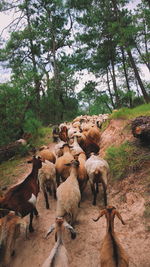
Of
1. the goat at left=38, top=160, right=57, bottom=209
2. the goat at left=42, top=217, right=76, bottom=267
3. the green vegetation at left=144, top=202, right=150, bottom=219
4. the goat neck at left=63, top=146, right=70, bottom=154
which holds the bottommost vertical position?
the green vegetation at left=144, top=202, right=150, bottom=219

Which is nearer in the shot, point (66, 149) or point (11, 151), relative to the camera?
point (66, 149)

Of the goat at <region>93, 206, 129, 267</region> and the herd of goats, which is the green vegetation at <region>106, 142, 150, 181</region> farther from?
the goat at <region>93, 206, 129, 267</region>

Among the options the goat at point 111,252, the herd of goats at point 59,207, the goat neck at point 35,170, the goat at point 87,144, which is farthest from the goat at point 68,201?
the goat at point 87,144

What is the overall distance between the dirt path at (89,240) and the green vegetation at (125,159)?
78cm

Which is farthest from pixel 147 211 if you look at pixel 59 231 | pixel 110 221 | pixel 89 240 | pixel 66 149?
pixel 66 149

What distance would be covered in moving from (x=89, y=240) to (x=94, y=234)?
194 millimetres

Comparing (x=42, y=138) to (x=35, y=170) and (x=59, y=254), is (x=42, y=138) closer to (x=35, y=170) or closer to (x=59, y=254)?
(x=35, y=170)

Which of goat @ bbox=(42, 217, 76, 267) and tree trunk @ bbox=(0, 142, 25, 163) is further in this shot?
tree trunk @ bbox=(0, 142, 25, 163)

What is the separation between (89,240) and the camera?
4355 millimetres

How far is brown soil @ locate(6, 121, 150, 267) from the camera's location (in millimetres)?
3904

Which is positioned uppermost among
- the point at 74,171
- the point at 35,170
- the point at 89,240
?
the point at 35,170

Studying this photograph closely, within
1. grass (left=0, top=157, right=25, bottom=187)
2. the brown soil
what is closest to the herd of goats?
the brown soil

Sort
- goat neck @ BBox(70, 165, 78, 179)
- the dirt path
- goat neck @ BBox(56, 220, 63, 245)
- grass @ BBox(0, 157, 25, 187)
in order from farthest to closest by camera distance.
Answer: grass @ BBox(0, 157, 25, 187) < goat neck @ BBox(70, 165, 78, 179) < the dirt path < goat neck @ BBox(56, 220, 63, 245)

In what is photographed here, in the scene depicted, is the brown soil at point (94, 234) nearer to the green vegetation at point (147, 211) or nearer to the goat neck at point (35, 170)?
the green vegetation at point (147, 211)
